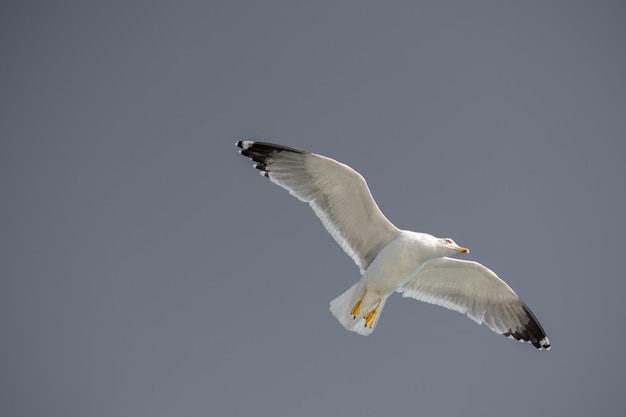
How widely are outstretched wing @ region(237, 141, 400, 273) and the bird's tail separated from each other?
523mm

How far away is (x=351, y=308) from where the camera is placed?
23.3ft

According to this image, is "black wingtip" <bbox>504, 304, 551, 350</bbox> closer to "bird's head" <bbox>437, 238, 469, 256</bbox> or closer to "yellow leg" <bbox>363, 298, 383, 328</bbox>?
"bird's head" <bbox>437, 238, 469, 256</bbox>

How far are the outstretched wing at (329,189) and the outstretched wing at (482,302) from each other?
1080mm

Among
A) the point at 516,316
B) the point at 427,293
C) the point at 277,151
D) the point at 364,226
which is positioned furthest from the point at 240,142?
the point at 516,316

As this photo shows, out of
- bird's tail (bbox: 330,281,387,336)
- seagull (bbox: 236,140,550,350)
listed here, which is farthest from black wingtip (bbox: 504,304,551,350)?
bird's tail (bbox: 330,281,387,336)

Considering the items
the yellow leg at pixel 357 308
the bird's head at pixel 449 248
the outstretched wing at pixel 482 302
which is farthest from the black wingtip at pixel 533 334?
the yellow leg at pixel 357 308

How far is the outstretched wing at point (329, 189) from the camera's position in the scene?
7.23 m

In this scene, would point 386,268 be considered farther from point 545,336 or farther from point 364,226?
point 545,336

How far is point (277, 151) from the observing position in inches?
288

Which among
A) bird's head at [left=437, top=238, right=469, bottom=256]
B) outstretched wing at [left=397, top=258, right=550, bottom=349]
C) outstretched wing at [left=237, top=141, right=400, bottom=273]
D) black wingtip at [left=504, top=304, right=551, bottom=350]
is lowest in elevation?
black wingtip at [left=504, top=304, right=551, bottom=350]

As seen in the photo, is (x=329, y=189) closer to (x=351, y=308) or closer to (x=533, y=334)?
(x=351, y=308)

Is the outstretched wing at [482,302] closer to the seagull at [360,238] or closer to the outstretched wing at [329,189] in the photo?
the seagull at [360,238]

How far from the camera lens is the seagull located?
23.3 ft

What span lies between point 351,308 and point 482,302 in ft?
7.09
